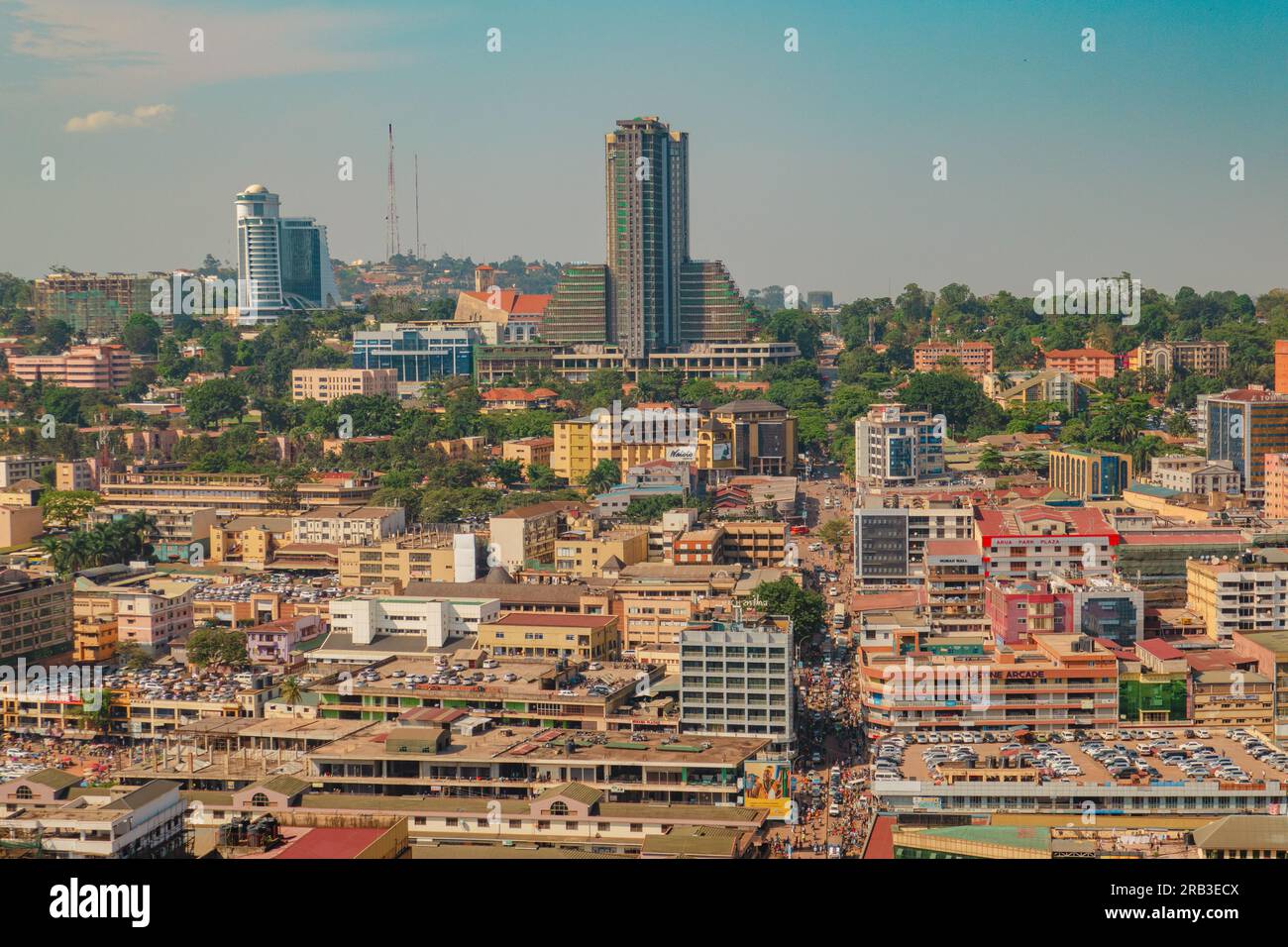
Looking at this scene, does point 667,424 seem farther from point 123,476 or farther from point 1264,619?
point 1264,619

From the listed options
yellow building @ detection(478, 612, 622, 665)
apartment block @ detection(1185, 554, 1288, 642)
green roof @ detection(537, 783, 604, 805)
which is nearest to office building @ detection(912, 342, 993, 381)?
apartment block @ detection(1185, 554, 1288, 642)

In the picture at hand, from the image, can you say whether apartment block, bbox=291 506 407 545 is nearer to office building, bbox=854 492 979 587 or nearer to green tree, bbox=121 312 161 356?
office building, bbox=854 492 979 587

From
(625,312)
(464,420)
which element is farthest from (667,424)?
(625,312)

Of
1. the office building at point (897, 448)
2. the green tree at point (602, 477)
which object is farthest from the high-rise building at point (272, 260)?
the office building at point (897, 448)

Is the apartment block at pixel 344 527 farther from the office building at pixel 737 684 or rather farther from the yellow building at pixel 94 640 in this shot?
the office building at pixel 737 684

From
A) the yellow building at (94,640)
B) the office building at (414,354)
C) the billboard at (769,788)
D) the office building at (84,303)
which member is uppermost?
the office building at (84,303)

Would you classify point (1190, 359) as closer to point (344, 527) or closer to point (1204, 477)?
point (1204, 477)

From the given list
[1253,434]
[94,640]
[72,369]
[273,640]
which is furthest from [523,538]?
[72,369]
